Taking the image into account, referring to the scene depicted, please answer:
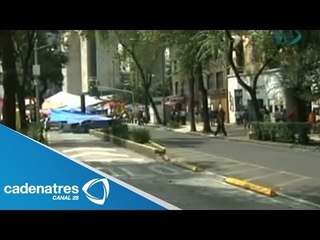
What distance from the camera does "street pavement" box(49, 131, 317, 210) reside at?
9.61 m

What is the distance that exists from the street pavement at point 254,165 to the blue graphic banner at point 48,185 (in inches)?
113

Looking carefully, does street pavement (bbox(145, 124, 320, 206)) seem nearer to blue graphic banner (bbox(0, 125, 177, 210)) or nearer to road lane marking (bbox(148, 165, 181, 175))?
road lane marking (bbox(148, 165, 181, 175))

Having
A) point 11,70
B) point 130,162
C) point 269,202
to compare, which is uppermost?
point 11,70

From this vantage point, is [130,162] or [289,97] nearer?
[130,162]

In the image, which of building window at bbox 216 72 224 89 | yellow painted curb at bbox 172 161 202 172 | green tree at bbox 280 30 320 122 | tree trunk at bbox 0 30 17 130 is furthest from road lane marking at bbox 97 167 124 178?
building window at bbox 216 72 224 89

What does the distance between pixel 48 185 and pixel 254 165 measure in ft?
19.3

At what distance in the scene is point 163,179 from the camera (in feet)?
35.2

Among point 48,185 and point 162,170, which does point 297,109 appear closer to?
point 162,170

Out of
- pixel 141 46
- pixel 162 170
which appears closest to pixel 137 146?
pixel 162 170
